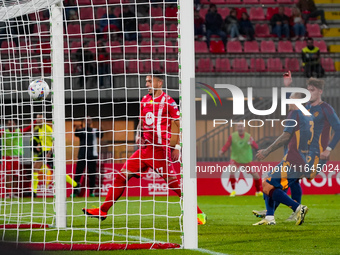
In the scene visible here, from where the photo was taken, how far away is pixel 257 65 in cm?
1931

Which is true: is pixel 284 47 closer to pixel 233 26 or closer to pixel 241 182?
pixel 233 26

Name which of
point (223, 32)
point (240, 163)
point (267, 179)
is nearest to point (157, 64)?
point (223, 32)

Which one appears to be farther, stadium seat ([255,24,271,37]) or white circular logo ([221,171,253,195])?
stadium seat ([255,24,271,37])

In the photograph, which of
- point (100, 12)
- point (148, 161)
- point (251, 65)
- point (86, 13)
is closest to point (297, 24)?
point (251, 65)

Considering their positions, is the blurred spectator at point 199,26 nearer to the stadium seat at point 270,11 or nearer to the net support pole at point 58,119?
the stadium seat at point 270,11

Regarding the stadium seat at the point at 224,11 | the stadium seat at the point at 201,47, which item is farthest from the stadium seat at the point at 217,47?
the stadium seat at the point at 224,11

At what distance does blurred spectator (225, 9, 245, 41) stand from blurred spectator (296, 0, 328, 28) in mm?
2772

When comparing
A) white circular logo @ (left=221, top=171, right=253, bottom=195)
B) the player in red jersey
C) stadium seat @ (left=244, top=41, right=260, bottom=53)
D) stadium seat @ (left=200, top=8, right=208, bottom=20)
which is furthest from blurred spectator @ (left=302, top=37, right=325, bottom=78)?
the player in red jersey

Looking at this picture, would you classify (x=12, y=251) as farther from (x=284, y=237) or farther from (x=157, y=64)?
(x=157, y=64)

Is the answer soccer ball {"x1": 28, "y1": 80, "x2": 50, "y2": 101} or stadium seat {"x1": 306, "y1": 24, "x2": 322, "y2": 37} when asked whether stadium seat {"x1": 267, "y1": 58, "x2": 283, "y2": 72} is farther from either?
soccer ball {"x1": 28, "y1": 80, "x2": 50, "y2": 101}

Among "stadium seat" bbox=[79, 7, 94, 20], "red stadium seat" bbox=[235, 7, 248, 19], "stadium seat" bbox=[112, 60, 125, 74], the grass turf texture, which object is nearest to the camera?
the grass turf texture

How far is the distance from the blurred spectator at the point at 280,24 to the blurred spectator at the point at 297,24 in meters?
0.29

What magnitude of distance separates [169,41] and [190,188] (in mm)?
14917

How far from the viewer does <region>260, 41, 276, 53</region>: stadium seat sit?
2023 centimetres
